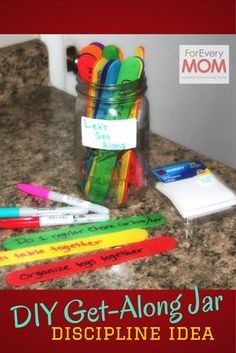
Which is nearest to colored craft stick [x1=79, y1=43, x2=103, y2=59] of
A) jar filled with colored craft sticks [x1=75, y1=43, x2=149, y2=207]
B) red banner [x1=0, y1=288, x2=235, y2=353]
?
jar filled with colored craft sticks [x1=75, y1=43, x2=149, y2=207]

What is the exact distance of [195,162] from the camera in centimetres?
79

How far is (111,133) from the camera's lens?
0.66m

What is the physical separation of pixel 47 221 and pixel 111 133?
0.45ft

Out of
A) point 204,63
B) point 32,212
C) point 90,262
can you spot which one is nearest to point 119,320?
point 90,262

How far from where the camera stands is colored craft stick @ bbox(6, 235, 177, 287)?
617 millimetres

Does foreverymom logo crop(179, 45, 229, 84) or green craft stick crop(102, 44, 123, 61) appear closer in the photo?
green craft stick crop(102, 44, 123, 61)

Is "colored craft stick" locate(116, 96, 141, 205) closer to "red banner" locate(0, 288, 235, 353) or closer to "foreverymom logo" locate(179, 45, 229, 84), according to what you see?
"red banner" locate(0, 288, 235, 353)

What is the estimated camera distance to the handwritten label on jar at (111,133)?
0.66m

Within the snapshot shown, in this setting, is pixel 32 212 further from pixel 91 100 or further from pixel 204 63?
pixel 204 63

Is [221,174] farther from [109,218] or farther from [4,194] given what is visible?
[4,194]

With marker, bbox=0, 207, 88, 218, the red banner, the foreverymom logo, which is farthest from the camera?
the foreverymom logo

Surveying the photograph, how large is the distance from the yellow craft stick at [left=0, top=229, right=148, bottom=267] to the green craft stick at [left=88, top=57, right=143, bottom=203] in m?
0.07

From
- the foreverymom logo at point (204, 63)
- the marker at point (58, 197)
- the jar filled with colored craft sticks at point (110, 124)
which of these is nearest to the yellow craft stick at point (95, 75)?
the jar filled with colored craft sticks at point (110, 124)

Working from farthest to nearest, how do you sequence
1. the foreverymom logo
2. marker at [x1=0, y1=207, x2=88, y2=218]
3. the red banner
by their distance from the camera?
the foreverymom logo < marker at [x1=0, y1=207, x2=88, y2=218] < the red banner
